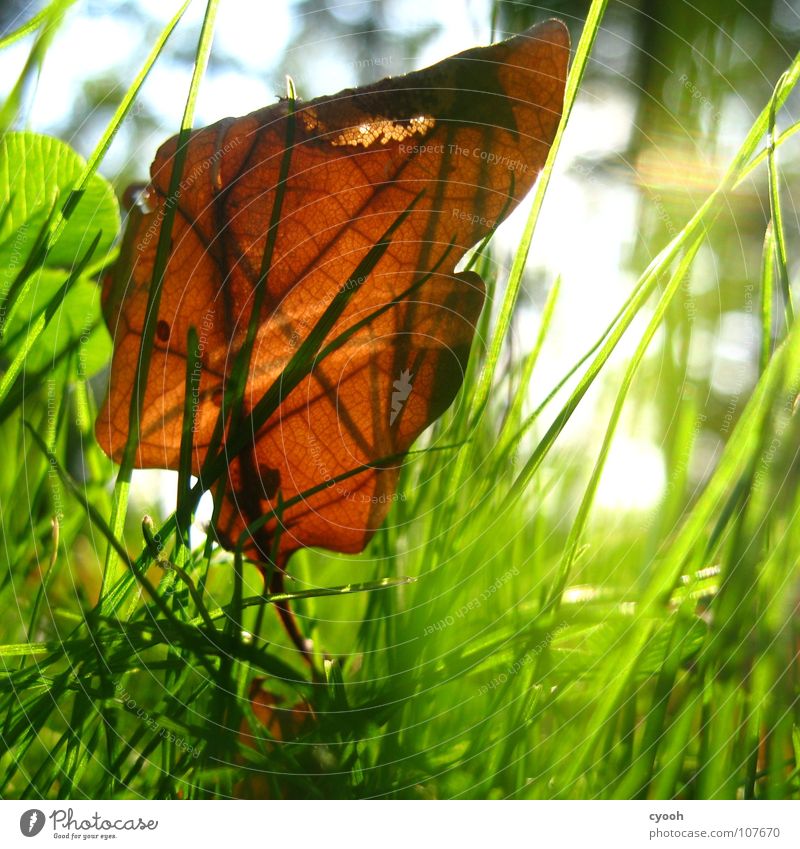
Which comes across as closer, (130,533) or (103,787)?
(103,787)

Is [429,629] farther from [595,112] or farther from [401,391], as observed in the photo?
[595,112]

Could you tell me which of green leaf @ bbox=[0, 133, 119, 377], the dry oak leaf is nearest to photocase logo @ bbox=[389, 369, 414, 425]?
the dry oak leaf

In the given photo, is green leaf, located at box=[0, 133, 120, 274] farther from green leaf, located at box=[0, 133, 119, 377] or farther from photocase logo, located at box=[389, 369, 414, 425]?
photocase logo, located at box=[389, 369, 414, 425]

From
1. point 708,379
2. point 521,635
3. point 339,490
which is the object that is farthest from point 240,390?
point 708,379

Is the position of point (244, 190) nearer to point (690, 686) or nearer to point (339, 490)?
point (339, 490)

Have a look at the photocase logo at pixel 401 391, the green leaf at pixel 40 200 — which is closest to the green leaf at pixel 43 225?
the green leaf at pixel 40 200

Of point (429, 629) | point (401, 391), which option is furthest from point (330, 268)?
point (429, 629)
